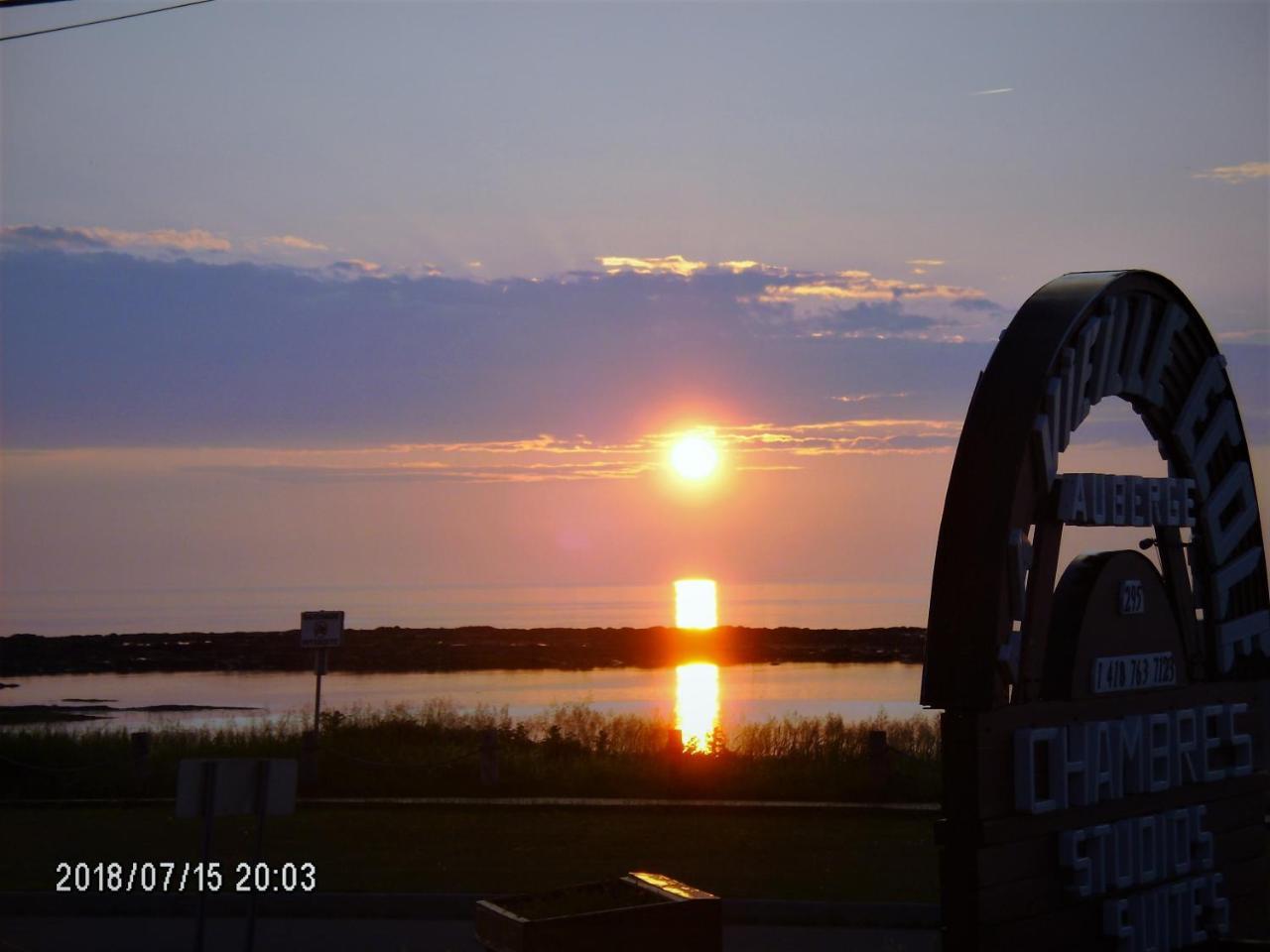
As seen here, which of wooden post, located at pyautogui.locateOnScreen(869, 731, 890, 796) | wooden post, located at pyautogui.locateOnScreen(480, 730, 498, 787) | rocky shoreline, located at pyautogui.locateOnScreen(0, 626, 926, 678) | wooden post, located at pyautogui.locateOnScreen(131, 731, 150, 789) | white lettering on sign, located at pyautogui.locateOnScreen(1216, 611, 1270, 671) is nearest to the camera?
white lettering on sign, located at pyautogui.locateOnScreen(1216, 611, 1270, 671)

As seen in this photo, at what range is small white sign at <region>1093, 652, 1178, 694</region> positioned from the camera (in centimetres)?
928

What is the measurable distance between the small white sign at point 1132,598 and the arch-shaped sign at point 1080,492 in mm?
416

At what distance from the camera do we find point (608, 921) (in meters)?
8.62

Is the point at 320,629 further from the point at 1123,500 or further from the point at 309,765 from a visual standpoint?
the point at 1123,500

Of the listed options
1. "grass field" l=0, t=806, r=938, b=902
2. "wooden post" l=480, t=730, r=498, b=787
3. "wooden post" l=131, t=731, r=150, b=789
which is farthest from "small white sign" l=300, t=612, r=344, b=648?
"grass field" l=0, t=806, r=938, b=902

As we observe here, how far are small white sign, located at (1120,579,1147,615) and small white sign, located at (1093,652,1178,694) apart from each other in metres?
0.30

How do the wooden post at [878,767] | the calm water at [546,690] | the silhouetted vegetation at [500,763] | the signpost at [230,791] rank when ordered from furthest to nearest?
the calm water at [546,690] < the silhouetted vegetation at [500,763] < the wooden post at [878,767] < the signpost at [230,791]

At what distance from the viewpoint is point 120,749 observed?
82.5 ft

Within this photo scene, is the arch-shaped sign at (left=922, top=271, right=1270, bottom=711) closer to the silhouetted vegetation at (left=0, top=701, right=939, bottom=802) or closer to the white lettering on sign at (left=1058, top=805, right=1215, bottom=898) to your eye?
the white lettering on sign at (left=1058, top=805, right=1215, bottom=898)

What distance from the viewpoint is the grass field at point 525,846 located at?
49.9ft

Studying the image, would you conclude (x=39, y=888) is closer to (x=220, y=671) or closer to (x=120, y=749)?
(x=120, y=749)
